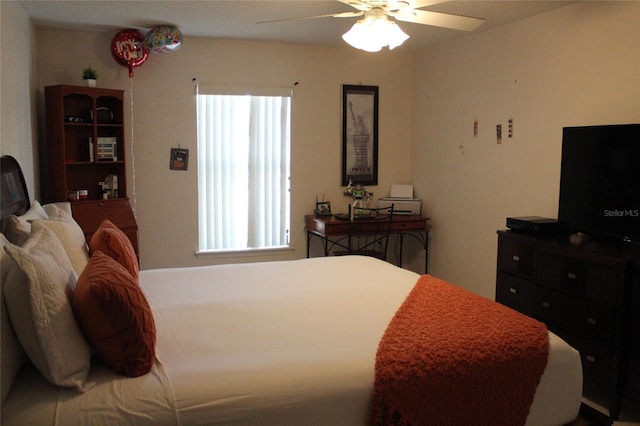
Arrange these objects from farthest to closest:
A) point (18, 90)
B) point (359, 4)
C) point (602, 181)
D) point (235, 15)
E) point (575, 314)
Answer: point (235, 15)
point (18, 90)
point (602, 181)
point (575, 314)
point (359, 4)

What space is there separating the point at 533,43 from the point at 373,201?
213cm

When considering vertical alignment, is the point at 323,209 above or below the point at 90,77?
below

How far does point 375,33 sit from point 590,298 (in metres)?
1.82

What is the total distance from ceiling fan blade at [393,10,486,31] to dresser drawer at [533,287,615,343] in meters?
1.61

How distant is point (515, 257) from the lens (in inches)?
130

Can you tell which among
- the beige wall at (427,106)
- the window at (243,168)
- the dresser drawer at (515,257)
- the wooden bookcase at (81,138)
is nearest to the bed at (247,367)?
the dresser drawer at (515,257)

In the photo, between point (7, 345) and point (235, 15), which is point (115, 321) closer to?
point (7, 345)

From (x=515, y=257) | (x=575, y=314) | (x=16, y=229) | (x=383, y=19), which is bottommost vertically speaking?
(x=575, y=314)

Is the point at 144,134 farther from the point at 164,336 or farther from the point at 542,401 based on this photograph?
the point at 542,401

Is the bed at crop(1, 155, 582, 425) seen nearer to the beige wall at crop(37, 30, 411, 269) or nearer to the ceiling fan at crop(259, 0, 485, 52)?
the ceiling fan at crop(259, 0, 485, 52)

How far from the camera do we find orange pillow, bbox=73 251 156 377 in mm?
1549

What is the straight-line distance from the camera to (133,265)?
2.30 meters

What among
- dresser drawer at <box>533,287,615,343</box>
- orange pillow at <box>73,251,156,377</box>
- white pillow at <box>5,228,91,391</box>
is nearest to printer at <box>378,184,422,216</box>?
dresser drawer at <box>533,287,615,343</box>

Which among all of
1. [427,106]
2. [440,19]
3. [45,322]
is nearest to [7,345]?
Result: [45,322]
